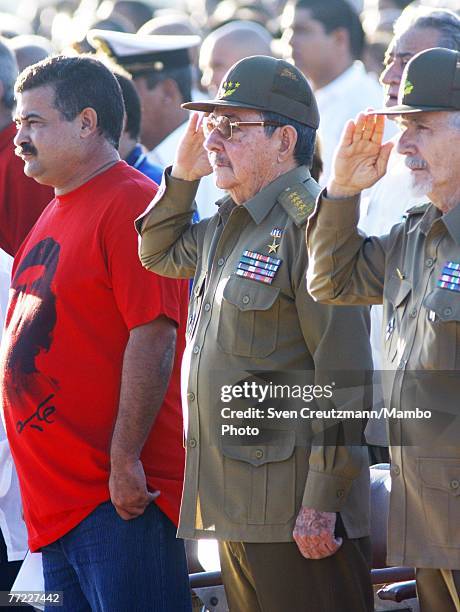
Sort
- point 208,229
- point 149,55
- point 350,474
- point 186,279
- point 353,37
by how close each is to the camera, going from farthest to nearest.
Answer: point 353,37
point 149,55
point 186,279
point 208,229
point 350,474

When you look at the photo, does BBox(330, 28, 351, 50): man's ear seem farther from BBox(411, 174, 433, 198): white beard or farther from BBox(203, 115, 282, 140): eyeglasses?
BBox(411, 174, 433, 198): white beard

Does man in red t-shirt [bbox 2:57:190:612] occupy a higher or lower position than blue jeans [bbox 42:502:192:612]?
higher

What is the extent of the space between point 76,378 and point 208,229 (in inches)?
25.2

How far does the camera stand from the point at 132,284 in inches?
167

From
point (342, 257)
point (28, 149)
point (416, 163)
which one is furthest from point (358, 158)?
point (28, 149)

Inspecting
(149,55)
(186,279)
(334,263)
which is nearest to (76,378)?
(186,279)

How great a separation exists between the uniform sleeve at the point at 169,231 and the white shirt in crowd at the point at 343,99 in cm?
324

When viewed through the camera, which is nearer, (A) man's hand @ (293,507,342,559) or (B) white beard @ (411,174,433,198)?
(B) white beard @ (411,174,433,198)

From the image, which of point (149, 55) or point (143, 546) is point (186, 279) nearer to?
point (143, 546)

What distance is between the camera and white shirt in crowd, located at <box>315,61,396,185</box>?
294 inches

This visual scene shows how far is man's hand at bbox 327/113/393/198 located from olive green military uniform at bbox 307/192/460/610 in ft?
0.17

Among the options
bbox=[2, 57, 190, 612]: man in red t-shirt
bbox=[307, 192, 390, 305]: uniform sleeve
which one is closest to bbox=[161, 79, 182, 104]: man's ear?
bbox=[2, 57, 190, 612]: man in red t-shirt

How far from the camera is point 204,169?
4145 mm

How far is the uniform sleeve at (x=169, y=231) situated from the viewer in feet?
13.6
